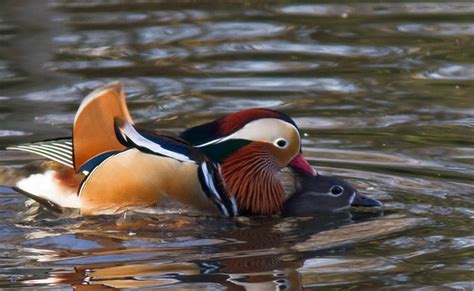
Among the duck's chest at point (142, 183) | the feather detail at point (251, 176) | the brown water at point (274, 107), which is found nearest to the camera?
the brown water at point (274, 107)

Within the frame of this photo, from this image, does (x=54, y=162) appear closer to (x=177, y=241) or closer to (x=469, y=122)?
(x=177, y=241)

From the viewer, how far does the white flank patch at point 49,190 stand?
25.0ft

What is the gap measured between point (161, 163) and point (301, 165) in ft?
2.83

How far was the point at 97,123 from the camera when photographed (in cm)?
748

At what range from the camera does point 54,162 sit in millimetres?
7812

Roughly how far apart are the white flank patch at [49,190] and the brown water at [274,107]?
0.12m

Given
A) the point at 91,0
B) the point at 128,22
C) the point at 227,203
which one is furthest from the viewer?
the point at 91,0

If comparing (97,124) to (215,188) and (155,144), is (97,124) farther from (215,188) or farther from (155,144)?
(215,188)

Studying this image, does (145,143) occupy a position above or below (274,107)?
above

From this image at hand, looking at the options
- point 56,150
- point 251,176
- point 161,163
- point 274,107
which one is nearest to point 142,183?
point 161,163

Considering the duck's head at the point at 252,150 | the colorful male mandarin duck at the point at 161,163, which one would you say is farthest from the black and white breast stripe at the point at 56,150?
the duck's head at the point at 252,150

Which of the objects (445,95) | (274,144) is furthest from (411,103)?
(274,144)

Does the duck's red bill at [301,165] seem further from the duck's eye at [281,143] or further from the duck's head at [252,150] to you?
the duck's eye at [281,143]

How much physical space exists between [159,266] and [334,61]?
4913mm
